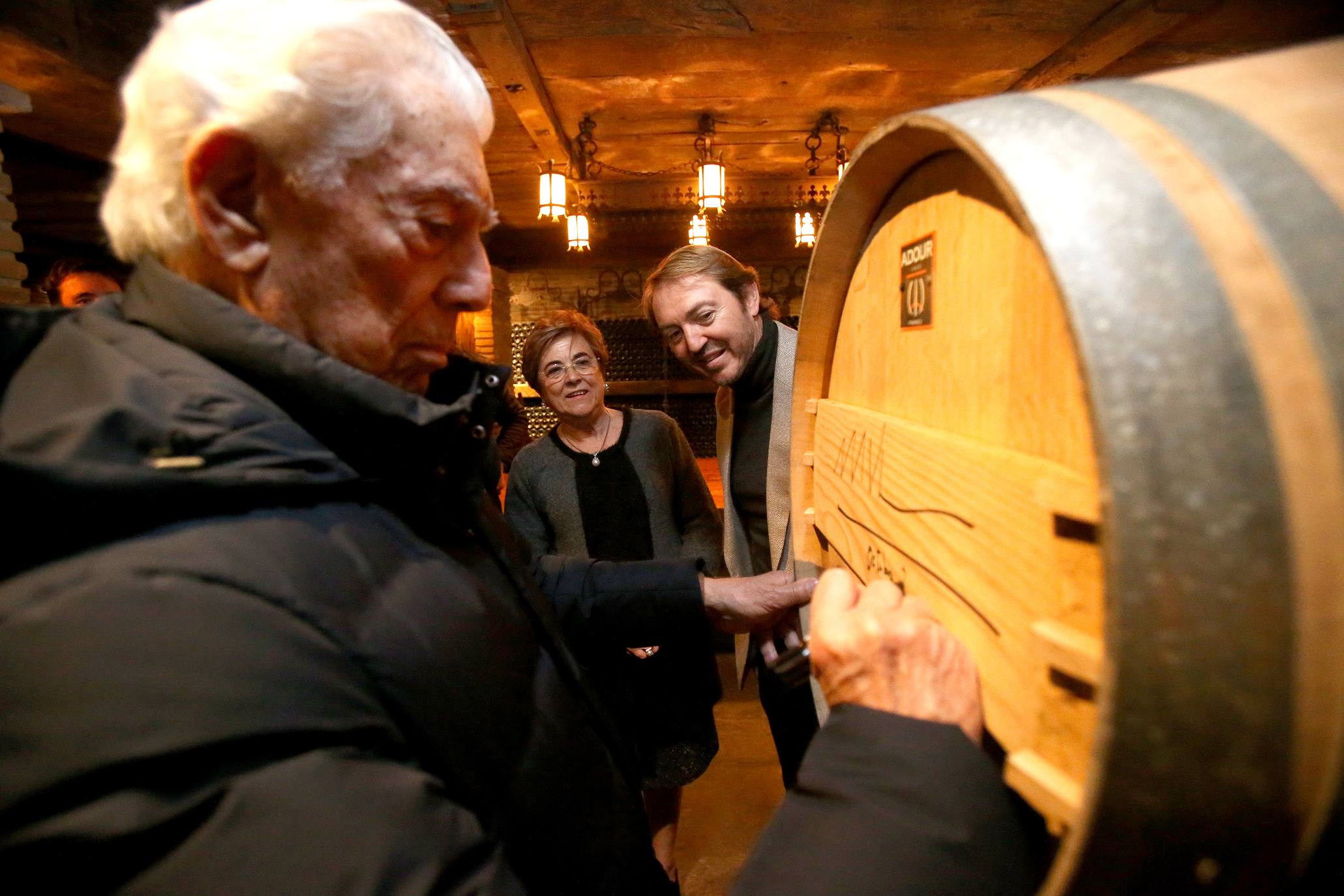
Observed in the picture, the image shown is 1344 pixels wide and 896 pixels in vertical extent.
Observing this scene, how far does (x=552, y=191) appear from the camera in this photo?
510 centimetres

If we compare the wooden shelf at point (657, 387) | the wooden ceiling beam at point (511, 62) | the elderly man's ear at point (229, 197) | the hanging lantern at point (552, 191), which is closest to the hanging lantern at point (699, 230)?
the hanging lantern at point (552, 191)

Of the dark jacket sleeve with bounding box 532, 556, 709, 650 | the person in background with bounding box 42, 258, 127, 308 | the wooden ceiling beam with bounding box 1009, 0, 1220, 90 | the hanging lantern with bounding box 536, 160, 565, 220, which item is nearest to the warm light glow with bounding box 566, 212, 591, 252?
the hanging lantern with bounding box 536, 160, 565, 220

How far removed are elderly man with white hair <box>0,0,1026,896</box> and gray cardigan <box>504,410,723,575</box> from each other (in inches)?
70.5

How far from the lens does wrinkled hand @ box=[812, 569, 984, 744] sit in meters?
0.65

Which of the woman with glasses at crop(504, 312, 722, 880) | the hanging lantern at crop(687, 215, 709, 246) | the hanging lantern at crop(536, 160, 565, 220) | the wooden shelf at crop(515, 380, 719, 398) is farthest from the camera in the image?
the wooden shelf at crop(515, 380, 719, 398)

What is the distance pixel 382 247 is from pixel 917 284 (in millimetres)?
738

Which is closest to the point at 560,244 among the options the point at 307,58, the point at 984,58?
the point at 984,58

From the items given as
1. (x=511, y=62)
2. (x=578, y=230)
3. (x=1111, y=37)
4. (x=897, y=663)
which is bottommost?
(x=897, y=663)

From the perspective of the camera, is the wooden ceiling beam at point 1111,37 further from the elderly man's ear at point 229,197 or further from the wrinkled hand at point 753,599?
the elderly man's ear at point 229,197

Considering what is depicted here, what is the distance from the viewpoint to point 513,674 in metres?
0.81

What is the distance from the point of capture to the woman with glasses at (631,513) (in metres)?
2.69
